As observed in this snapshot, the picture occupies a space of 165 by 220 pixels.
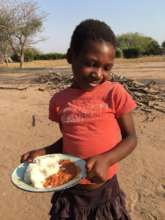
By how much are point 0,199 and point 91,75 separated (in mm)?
2264

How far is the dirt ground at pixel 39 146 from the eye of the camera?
3489 millimetres

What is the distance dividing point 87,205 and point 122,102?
519mm

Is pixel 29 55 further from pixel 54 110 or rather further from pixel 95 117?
pixel 95 117

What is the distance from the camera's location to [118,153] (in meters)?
1.82

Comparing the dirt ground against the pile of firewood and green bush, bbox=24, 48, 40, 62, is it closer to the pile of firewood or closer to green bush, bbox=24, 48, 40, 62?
the pile of firewood

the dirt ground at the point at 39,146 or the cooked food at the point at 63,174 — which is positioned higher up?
the cooked food at the point at 63,174

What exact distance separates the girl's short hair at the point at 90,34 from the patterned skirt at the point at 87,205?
25.9 inches

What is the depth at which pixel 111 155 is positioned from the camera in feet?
5.85

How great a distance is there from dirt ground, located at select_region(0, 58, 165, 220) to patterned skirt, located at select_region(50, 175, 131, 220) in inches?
53.4

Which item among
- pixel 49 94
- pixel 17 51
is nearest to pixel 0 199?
pixel 49 94

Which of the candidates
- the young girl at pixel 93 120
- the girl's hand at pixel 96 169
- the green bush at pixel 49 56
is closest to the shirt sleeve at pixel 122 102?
the young girl at pixel 93 120

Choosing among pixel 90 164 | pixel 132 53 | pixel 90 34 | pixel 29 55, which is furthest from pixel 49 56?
pixel 90 164

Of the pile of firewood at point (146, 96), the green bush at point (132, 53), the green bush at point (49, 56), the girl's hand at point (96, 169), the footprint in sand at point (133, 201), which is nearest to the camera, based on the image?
the girl's hand at point (96, 169)

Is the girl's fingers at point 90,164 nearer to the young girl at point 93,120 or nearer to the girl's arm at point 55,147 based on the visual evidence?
the young girl at point 93,120
